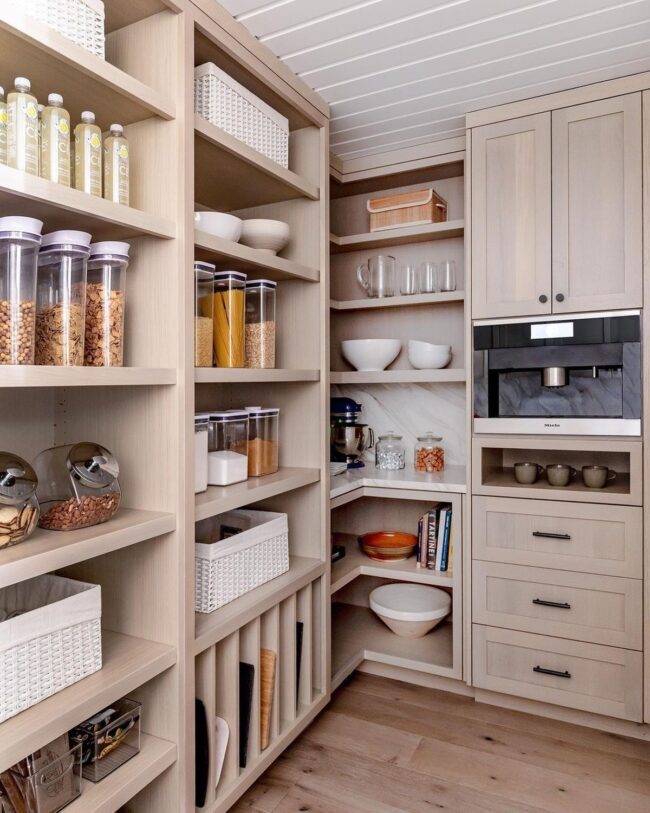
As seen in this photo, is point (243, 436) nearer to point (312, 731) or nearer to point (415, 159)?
point (312, 731)

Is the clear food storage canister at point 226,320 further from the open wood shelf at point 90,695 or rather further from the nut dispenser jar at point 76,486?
the open wood shelf at point 90,695

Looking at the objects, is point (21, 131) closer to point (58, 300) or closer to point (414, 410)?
point (58, 300)

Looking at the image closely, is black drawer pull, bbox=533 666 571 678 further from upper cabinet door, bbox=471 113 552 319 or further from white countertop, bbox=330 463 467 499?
upper cabinet door, bbox=471 113 552 319

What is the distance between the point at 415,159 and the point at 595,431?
1417 millimetres

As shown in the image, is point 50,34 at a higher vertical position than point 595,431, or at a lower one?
higher

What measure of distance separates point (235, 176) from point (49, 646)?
1.49m

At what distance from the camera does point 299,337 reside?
2248 mm

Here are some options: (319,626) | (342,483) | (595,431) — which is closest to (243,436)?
(342,483)

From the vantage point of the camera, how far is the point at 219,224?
71.3 inches

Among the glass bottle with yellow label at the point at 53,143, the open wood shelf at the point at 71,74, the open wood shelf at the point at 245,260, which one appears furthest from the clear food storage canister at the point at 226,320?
the glass bottle with yellow label at the point at 53,143

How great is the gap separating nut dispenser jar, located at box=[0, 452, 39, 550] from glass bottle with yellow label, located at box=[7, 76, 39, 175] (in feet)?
2.01

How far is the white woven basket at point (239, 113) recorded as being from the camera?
66.6 inches

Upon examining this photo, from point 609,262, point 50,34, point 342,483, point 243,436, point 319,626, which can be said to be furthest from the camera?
point 342,483

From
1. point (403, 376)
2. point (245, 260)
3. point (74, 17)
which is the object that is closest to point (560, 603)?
point (403, 376)
